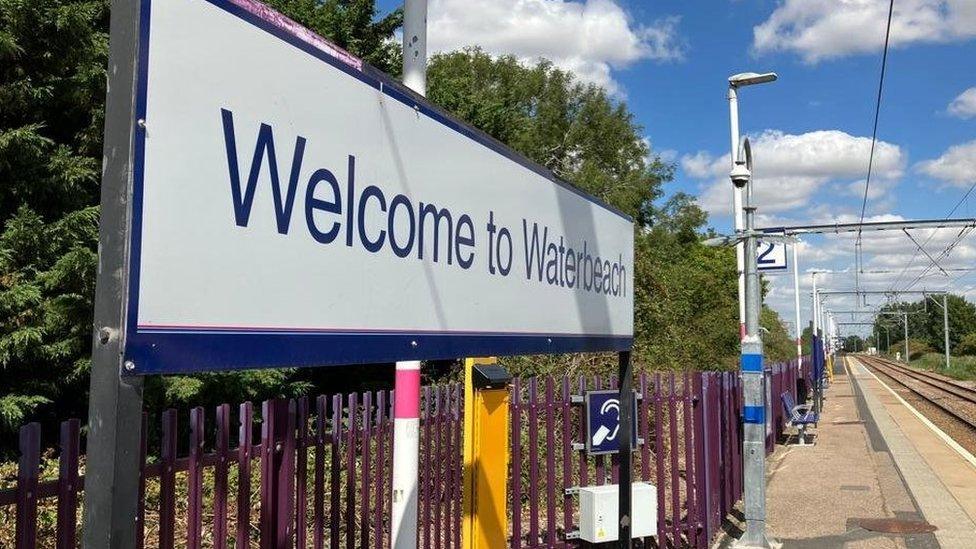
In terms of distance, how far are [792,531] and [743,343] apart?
2.06 metres

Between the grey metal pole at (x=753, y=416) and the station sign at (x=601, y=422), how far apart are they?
2215mm

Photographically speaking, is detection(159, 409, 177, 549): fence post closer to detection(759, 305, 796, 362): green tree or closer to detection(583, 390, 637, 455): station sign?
detection(583, 390, 637, 455): station sign

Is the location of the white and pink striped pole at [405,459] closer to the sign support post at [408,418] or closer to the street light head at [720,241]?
the sign support post at [408,418]

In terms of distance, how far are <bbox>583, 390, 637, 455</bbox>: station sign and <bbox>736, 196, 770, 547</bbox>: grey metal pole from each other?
7.27 ft

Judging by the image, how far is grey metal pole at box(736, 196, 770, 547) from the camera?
6.73 m

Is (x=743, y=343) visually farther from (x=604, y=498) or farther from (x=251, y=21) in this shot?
(x=251, y=21)

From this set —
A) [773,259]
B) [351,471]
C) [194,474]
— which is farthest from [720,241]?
[194,474]

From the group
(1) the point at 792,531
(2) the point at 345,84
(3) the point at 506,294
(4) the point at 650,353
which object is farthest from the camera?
(4) the point at 650,353

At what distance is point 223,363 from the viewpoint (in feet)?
4.75

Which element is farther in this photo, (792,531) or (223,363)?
(792,531)

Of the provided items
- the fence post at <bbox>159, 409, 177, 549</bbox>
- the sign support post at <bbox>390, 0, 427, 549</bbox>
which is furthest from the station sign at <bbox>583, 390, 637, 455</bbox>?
the fence post at <bbox>159, 409, 177, 549</bbox>

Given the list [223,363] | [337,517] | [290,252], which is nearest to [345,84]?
[290,252]

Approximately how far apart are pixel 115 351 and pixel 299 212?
53cm

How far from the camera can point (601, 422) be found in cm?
515
